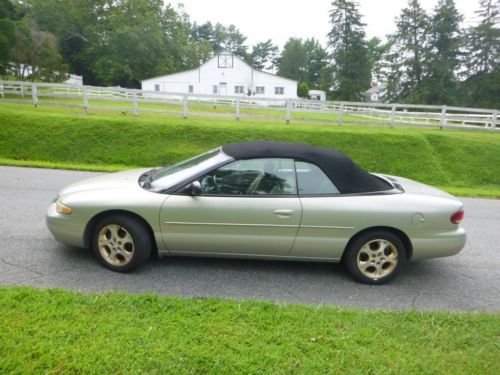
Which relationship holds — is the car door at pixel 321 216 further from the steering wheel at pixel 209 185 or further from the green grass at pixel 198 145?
the green grass at pixel 198 145

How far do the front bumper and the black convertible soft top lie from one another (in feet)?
5.66

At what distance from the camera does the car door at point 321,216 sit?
154 inches

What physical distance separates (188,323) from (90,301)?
898mm

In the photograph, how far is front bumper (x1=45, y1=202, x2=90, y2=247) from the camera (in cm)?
402

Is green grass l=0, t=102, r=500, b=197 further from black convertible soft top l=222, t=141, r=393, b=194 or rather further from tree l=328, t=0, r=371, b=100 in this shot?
tree l=328, t=0, r=371, b=100

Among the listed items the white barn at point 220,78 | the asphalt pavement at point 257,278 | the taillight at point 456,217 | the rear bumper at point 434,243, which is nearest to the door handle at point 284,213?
the asphalt pavement at point 257,278

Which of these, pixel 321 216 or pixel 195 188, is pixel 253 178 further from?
pixel 321 216

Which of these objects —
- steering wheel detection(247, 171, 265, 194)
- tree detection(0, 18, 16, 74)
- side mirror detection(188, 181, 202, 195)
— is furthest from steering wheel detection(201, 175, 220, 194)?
A: tree detection(0, 18, 16, 74)

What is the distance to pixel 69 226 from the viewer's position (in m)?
4.05

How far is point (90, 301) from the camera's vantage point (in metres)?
3.22

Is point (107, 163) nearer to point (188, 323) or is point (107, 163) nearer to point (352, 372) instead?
point (188, 323)

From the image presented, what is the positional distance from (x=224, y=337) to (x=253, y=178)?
5.70 ft

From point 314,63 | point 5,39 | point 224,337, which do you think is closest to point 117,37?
point 5,39

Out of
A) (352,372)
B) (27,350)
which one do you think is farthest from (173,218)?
(352,372)
